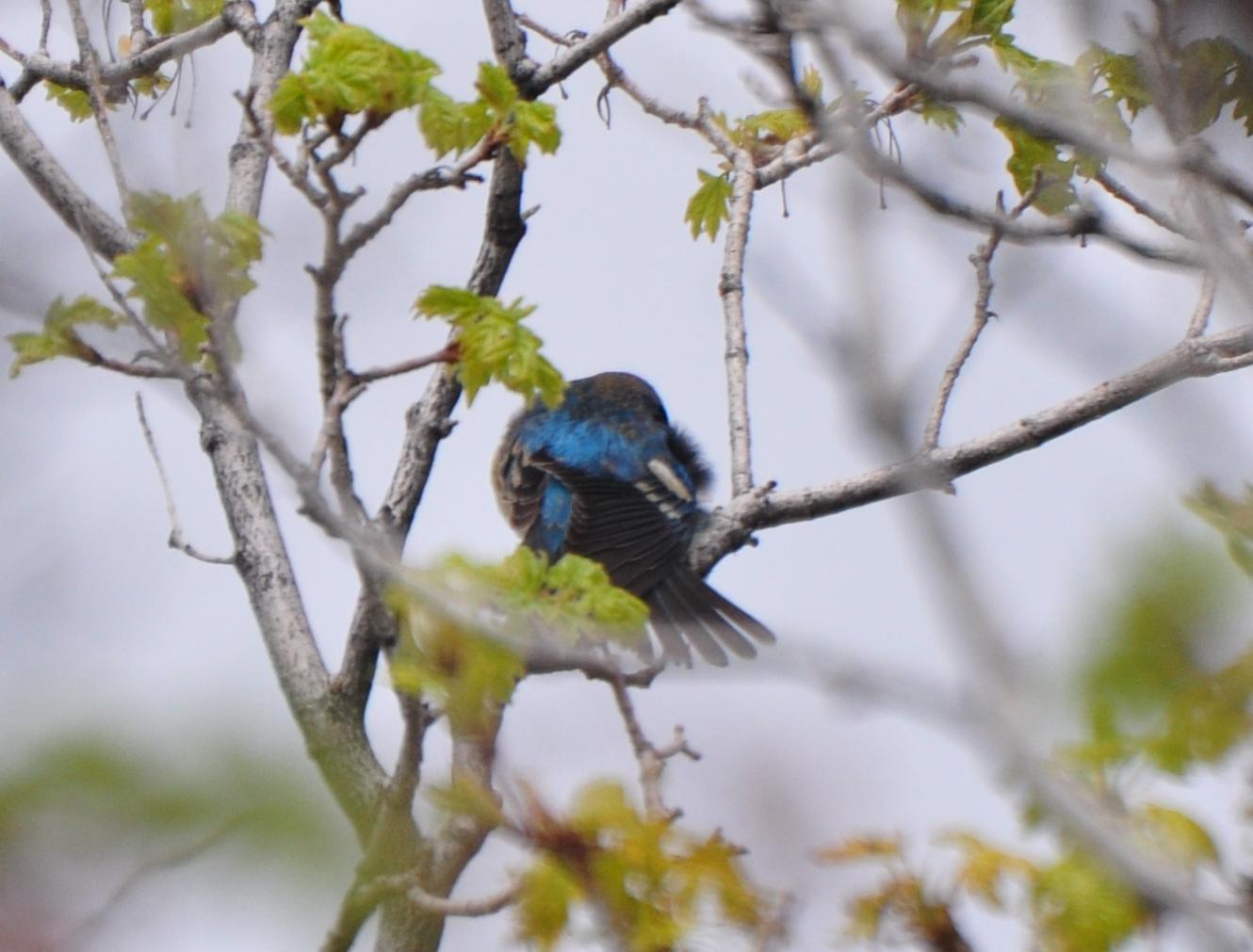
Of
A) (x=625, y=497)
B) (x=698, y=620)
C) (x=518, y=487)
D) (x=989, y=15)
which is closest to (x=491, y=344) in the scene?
(x=989, y=15)

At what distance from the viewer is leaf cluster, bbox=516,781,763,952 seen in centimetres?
213

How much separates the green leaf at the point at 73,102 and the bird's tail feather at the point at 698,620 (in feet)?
8.31

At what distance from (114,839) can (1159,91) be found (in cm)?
167

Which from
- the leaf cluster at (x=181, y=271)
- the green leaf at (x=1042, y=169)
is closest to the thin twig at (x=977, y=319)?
the green leaf at (x=1042, y=169)

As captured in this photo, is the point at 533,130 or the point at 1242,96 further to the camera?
the point at 533,130

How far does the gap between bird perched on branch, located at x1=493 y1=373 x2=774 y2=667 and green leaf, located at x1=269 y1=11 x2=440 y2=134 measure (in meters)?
2.16

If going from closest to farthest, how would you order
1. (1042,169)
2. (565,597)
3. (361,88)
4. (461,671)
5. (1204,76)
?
(461,671) → (1204,76) → (361,88) → (565,597) → (1042,169)

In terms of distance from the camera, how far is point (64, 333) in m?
3.63

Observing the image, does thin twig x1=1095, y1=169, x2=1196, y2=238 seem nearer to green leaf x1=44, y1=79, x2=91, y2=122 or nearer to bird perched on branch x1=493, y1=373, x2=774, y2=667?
bird perched on branch x1=493, y1=373, x2=774, y2=667

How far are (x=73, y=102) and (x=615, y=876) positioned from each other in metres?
4.16

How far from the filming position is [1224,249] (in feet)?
6.19

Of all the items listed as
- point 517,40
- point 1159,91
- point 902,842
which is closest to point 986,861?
point 902,842

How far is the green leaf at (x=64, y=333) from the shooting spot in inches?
142

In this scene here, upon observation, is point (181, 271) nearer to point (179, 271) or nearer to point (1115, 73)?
point (179, 271)
